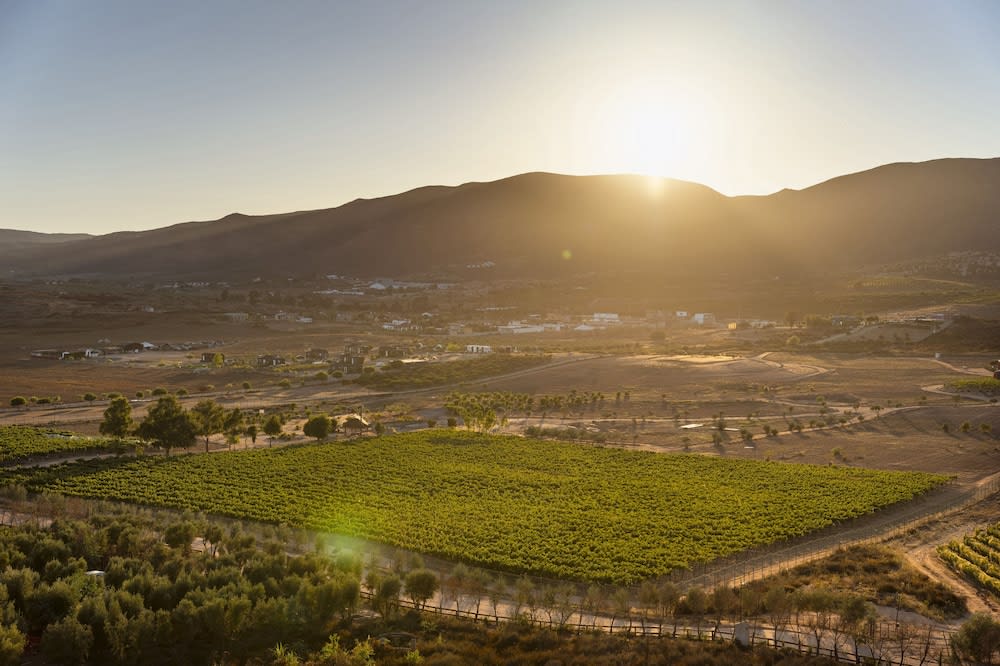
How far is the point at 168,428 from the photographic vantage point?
47.8 meters

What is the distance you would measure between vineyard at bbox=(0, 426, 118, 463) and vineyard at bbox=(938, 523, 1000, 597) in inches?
1881

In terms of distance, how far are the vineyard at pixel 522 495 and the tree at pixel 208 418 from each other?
12.1 feet

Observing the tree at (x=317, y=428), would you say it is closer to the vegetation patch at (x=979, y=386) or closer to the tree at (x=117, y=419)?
the tree at (x=117, y=419)

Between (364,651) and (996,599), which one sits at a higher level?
(364,651)

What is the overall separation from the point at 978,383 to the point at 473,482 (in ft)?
181

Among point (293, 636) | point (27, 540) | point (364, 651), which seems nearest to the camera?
point (364, 651)

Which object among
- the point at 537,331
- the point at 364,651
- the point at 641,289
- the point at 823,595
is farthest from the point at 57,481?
the point at 641,289

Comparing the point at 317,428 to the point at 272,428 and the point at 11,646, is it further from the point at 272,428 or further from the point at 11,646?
the point at 11,646

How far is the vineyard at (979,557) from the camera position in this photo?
26.2m

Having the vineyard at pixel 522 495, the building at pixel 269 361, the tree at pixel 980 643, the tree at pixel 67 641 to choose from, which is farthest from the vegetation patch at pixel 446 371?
the tree at pixel 980 643

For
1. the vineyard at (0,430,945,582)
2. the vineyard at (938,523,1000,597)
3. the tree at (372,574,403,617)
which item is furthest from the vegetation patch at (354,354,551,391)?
the vineyard at (938,523,1000,597)

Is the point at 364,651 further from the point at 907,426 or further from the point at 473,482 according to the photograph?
the point at 907,426

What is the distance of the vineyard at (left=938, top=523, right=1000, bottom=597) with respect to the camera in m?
26.2

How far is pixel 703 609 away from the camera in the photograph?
23922 mm
